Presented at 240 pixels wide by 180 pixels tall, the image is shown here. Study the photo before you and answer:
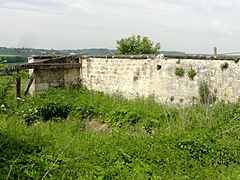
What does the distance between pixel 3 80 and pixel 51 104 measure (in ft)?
11.7

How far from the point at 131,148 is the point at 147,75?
6.14 metres

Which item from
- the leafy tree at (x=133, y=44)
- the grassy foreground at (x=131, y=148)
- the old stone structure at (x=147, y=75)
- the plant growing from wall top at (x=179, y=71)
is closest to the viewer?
the grassy foreground at (x=131, y=148)

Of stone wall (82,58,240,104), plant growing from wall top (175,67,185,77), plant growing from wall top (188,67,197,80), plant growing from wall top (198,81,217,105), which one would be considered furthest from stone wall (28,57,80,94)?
plant growing from wall top (198,81,217,105)

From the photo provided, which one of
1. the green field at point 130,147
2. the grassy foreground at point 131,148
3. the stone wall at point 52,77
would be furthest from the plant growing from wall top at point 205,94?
the stone wall at point 52,77

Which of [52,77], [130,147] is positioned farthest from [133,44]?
[130,147]

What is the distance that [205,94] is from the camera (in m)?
11.5

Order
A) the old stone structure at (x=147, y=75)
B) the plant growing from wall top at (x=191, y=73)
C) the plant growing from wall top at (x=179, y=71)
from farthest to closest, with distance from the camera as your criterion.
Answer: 1. the plant growing from wall top at (x=179, y=71)
2. the plant growing from wall top at (x=191, y=73)
3. the old stone structure at (x=147, y=75)

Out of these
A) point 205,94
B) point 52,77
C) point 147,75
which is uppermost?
point 147,75

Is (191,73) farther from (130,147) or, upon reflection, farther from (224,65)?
(130,147)

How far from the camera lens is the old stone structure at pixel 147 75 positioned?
11273 millimetres

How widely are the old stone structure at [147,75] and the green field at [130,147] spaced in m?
1.20

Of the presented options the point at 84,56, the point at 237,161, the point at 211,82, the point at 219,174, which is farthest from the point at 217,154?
the point at 84,56

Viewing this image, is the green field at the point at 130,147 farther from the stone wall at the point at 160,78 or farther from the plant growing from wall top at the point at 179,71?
the plant growing from wall top at the point at 179,71

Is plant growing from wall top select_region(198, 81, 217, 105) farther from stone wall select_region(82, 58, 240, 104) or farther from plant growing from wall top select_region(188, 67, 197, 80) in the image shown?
plant growing from wall top select_region(188, 67, 197, 80)
